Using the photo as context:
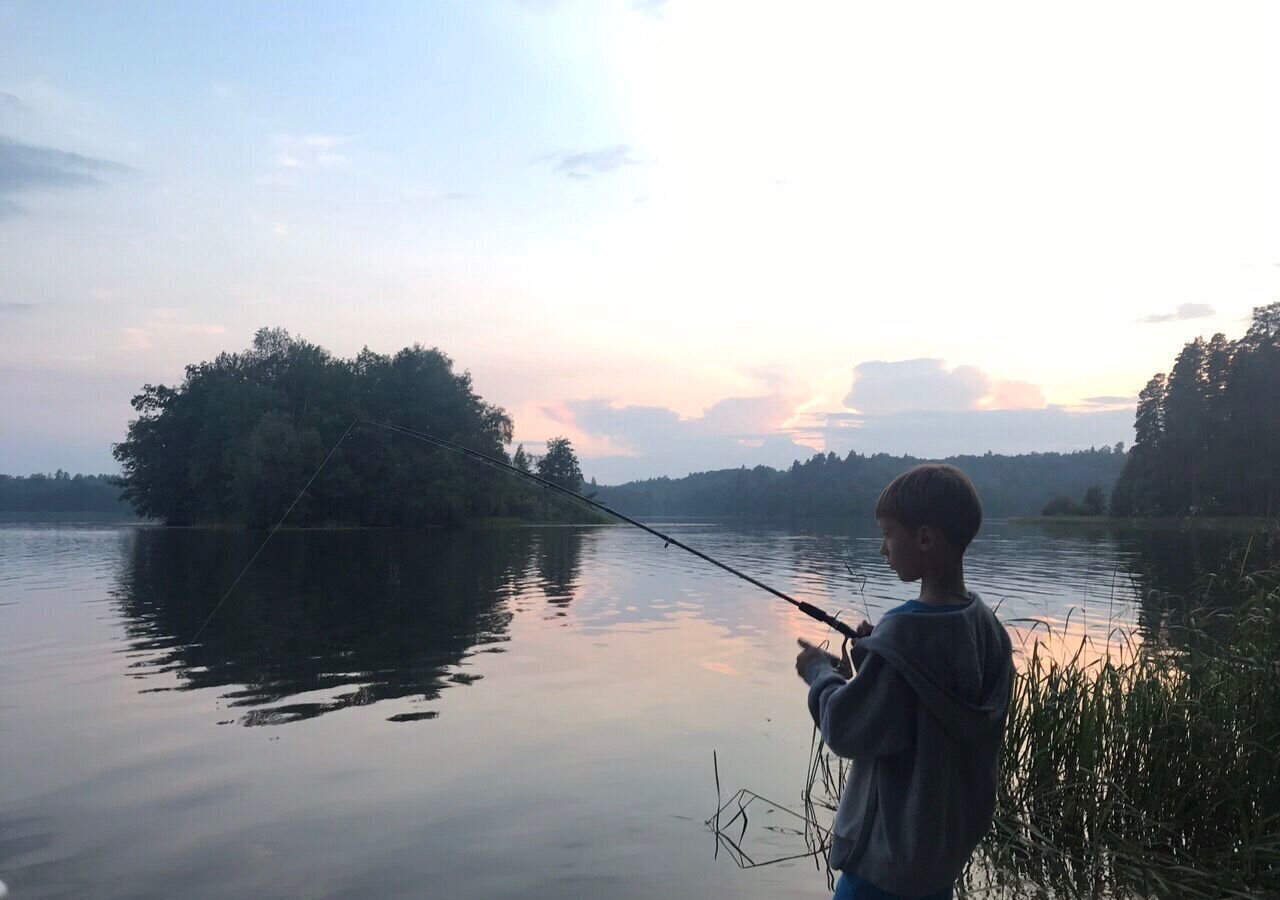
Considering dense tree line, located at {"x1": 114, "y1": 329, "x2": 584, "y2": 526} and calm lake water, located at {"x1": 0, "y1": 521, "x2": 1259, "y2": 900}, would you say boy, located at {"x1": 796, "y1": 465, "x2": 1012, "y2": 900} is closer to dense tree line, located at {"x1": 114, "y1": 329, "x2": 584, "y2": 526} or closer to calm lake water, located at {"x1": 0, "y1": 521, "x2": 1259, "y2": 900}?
calm lake water, located at {"x1": 0, "y1": 521, "x2": 1259, "y2": 900}

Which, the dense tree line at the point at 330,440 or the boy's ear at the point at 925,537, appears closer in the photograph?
the boy's ear at the point at 925,537

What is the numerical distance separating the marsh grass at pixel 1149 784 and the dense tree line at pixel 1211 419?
5109 centimetres

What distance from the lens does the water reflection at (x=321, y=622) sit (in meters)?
11.5

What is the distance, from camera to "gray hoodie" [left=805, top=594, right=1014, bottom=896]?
2396mm

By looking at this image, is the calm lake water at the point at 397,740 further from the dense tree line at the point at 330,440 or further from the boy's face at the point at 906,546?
the dense tree line at the point at 330,440

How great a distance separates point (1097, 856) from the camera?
5.20m

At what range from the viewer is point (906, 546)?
2623mm

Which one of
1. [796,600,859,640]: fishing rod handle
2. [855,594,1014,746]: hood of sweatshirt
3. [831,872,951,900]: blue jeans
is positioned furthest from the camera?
[796,600,859,640]: fishing rod handle

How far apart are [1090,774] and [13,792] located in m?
8.04

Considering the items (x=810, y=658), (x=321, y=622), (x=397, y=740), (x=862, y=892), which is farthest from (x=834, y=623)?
(x=321, y=622)

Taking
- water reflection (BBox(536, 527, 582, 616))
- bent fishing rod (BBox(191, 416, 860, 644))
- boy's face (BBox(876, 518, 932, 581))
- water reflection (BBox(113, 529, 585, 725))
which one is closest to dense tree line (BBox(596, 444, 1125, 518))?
water reflection (BBox(536, 527, 582, 616))

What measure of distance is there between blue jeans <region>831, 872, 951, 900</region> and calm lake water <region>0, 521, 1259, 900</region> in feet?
10.5

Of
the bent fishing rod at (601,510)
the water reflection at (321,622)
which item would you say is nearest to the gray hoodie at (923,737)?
the bent fishing rod at (601,510)

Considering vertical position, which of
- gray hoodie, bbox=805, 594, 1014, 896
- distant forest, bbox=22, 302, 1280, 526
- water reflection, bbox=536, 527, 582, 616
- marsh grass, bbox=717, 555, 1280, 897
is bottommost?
water reflection, bbox=536, 527, 582, 616
